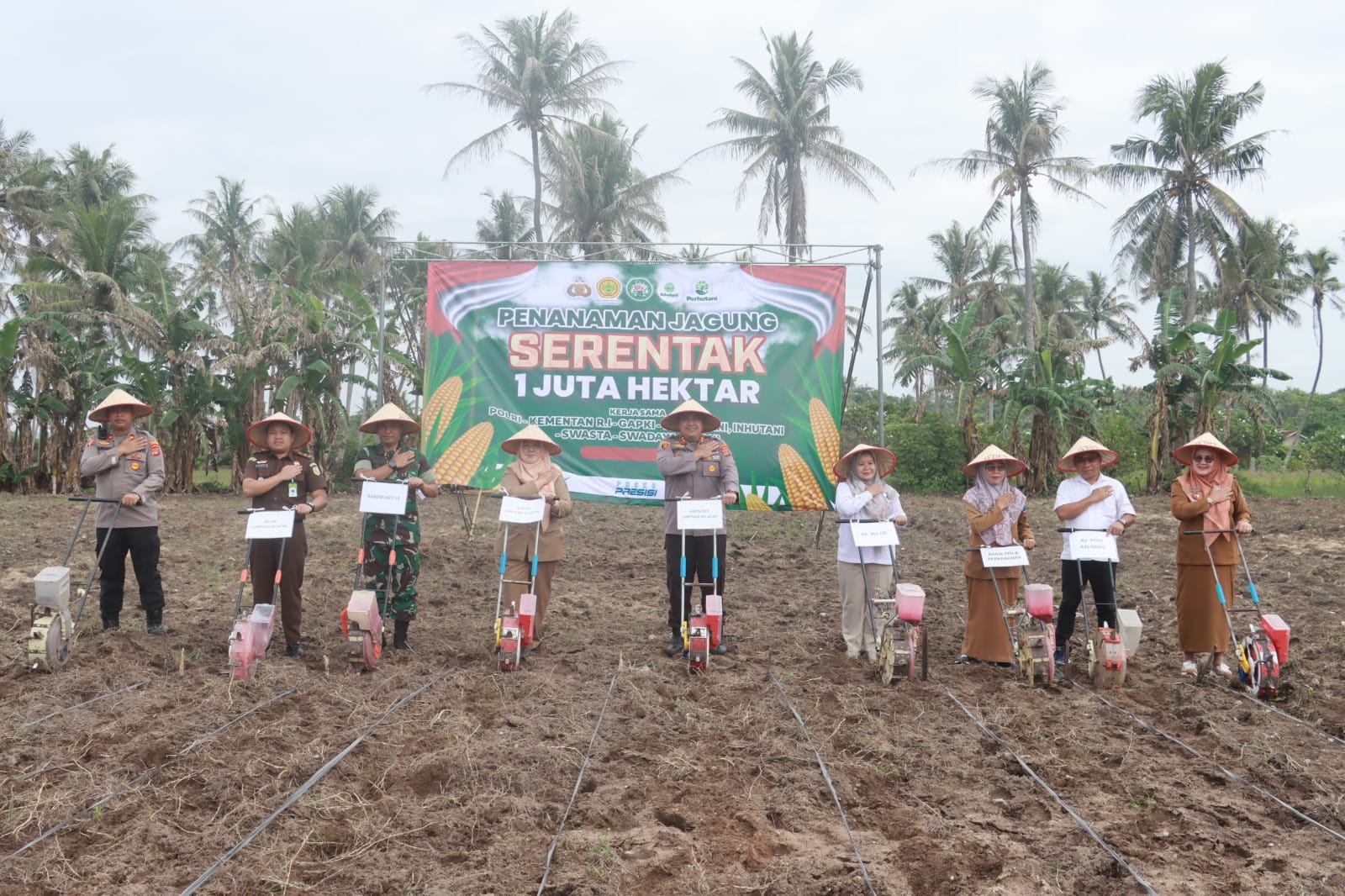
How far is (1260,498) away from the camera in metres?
16.8

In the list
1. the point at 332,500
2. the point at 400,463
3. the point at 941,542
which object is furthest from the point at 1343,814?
the point at 332,500

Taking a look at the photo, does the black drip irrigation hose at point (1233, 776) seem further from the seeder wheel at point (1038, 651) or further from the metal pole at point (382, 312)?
the metal pole at point (382, 312)

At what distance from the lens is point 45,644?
17.0 feet

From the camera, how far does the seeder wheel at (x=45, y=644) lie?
517cm

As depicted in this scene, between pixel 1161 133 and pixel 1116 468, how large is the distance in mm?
11914

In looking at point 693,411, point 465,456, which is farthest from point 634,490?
point 693,411

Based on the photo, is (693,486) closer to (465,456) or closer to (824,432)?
(824,432)

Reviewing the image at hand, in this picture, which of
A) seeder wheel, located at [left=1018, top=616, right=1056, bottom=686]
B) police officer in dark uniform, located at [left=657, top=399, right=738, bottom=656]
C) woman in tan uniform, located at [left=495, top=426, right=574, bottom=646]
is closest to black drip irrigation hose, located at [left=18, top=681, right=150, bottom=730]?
woman in tan uniform, located at [left=495, top=426, right=574, bottom=646]

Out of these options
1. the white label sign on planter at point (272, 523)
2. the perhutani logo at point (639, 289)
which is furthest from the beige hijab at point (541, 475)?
the perhutani logo at point (639, 289)

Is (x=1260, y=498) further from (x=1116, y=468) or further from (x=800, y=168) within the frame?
(x=800, y=168)

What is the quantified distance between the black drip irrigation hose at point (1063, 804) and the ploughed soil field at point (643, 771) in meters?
0.02

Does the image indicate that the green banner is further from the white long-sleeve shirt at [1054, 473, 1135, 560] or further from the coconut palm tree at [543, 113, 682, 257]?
the coconut palm tree at [543, 113, 682, 257]

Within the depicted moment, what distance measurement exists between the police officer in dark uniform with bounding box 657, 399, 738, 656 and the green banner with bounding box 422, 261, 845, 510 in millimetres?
2878

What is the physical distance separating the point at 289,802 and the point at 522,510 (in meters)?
2.53
